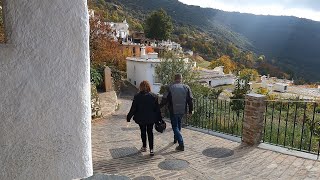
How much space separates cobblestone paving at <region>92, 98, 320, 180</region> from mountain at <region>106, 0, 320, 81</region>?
74.2m

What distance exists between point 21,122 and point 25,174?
0.63m

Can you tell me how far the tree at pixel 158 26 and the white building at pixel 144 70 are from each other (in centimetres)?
3008

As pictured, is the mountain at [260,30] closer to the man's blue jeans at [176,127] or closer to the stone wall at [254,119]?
the stone wall at [254,119]

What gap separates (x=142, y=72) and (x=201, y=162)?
20532 mm

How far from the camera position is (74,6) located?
133 inches

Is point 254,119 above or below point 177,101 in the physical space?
below

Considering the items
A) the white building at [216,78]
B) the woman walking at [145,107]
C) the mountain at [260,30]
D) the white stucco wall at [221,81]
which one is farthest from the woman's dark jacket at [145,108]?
the mountain at [260,30]

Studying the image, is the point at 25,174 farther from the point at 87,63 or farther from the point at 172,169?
the point at 172,169

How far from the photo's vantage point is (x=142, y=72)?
25.9m

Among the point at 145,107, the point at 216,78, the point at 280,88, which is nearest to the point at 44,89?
the point at 145,107

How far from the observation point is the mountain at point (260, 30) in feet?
281

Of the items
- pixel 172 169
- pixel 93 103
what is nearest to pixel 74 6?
pixel 172 169

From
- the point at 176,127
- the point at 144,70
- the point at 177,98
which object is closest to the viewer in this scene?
the point at 177,98

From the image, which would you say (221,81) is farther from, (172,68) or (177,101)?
(177,101)
